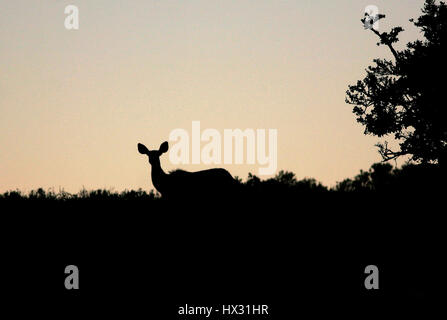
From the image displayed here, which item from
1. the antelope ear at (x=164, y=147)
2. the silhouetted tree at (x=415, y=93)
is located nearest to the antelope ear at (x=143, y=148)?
the antelope ear at (x=164, y=147)

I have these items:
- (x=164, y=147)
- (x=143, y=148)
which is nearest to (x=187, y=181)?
(x=164, y=147)

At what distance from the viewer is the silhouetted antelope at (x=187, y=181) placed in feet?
61.7

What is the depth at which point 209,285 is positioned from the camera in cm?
1315

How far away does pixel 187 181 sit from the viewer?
1933 centimetres

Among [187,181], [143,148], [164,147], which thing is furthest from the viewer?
[143,148]

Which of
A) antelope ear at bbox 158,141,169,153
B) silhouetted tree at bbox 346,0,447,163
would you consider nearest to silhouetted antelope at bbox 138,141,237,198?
antelope ear at bbox 158,141,169,153

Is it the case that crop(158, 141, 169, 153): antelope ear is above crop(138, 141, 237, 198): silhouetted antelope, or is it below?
above

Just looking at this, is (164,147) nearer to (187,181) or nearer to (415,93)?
(187,181)

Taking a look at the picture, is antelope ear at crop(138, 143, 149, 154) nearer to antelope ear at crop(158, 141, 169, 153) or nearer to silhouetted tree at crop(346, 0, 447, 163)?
antelope ear at crop(158, 141, 169, 153)

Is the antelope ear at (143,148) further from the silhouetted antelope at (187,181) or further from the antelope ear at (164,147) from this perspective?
the antelope ear at (164,147)

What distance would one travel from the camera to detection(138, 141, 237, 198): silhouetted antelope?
1881cm

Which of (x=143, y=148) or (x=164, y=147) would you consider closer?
(x=164, y=147)

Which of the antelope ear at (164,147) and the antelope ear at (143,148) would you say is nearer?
the antelope ear at (164,147)
